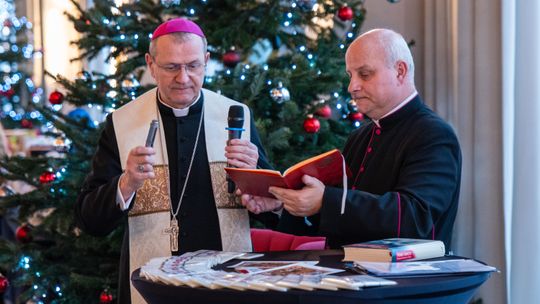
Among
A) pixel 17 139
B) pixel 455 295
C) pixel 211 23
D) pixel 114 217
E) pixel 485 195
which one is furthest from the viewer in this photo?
pixel 17 139

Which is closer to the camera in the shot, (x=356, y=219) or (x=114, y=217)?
(x=356, y=219)

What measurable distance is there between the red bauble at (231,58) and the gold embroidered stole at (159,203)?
1396 millimetres

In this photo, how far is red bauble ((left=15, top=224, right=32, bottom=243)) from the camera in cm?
500

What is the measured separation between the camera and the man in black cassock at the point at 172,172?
2.98 m

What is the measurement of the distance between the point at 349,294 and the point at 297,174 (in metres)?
0.60

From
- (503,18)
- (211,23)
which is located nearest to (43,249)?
(211,23)

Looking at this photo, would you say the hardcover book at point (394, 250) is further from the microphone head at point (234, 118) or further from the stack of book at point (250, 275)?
the microphone head at point (234, 118)

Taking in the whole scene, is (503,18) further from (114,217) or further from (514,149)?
(114,217)

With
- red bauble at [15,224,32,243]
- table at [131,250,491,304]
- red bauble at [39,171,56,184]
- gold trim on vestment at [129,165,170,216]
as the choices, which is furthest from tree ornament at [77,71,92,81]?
table at [131,250,491,304]

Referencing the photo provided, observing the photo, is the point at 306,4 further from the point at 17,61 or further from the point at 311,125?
the point at 17,61

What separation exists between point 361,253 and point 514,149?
68.9 inches

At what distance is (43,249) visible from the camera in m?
Answer: 5.03

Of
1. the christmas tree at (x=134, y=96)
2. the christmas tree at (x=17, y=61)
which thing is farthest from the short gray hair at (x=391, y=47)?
the christmas tree at (x=17, y=61)

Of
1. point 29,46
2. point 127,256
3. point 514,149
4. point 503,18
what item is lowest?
point 127,256
